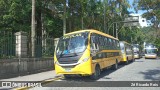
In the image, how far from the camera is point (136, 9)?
1907 inches

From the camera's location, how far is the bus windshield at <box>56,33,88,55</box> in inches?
571

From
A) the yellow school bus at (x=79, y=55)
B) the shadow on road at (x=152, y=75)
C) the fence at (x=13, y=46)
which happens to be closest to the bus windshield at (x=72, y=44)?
the yellow school bus at (x=79, y=55)

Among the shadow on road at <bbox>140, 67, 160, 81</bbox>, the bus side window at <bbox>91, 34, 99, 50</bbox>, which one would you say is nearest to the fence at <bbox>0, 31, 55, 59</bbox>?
the bus side window at <bbox>91, 34, 99, 50</bbox>

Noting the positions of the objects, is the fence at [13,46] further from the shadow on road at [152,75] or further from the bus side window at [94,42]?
the shadow on road at [152,75]

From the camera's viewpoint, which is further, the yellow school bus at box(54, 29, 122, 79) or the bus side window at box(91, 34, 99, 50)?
the bus side window at box(91, 34, 99, 50)

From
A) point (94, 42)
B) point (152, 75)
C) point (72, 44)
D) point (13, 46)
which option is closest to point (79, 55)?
point (72, 44)

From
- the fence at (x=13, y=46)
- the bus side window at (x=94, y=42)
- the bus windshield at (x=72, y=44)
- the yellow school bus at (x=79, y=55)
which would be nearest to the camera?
the yellow school bus at (x=79, y=55)

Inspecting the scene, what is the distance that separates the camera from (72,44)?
14.9 m

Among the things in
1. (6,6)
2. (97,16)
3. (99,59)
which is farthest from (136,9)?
(99,59)

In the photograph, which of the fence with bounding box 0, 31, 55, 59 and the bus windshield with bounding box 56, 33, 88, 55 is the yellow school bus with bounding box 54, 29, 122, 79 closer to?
the bus windshield with bounding box 56, 33, 88, 55

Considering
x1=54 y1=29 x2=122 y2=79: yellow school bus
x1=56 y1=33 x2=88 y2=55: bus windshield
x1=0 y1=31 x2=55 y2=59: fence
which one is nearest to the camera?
x1=54 y1=29 x2=122 y2=79: yellow school bus

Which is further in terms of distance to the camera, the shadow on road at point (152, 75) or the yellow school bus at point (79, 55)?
the shadow on road at point (152, 75)

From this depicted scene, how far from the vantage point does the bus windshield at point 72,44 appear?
47.6ft

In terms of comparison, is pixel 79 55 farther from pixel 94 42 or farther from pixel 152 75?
pixel 152 75
